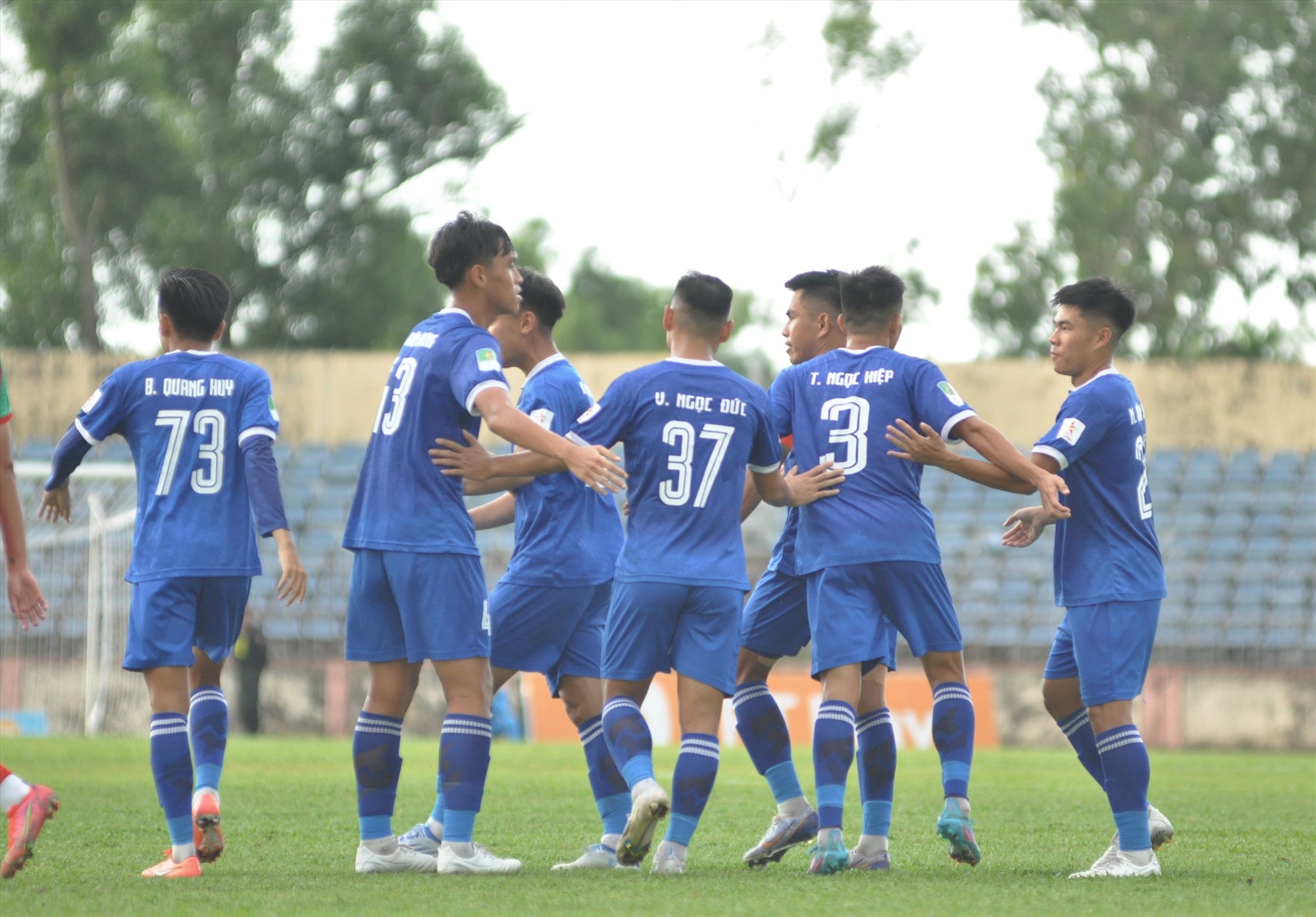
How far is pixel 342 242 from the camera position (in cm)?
3441

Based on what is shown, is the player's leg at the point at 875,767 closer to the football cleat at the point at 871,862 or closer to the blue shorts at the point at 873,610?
the football cleat at the point at 871,862

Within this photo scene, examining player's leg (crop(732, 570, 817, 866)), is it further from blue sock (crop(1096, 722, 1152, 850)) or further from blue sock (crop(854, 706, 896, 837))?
blue sock (crop(1096, 722, 1152, 850))

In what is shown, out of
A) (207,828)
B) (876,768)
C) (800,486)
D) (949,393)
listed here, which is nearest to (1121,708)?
(876,768)

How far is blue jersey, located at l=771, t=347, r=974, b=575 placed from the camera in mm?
5930

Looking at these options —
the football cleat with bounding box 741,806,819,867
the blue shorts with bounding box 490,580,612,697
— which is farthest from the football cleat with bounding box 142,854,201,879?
the football cleat with bounding box 741,806,819,867

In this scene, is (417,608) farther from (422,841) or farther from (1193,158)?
(1193,158)

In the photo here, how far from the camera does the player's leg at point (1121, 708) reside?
18.9 feet

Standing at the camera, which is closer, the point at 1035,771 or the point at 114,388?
the point at 114,388

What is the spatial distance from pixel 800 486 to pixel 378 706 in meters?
1.78

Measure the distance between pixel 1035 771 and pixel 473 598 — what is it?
7586mm

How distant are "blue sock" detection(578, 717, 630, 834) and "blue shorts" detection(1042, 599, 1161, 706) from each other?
6.02 feet

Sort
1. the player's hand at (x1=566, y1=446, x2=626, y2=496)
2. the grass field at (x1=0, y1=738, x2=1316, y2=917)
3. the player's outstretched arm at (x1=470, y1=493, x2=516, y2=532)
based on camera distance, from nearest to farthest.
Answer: the grass field at (x1=0, y1=738, x2=1316, y2=917)
the player's hand at (x1=566, y1=446, x2=626, y2=496)
the player's outstretched arm at (x1=470, y1=493, x2=516, y2=532)

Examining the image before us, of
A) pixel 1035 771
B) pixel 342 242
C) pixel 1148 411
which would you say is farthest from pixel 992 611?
pixel 342 242

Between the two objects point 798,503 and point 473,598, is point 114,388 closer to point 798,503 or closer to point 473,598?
point 473,598
